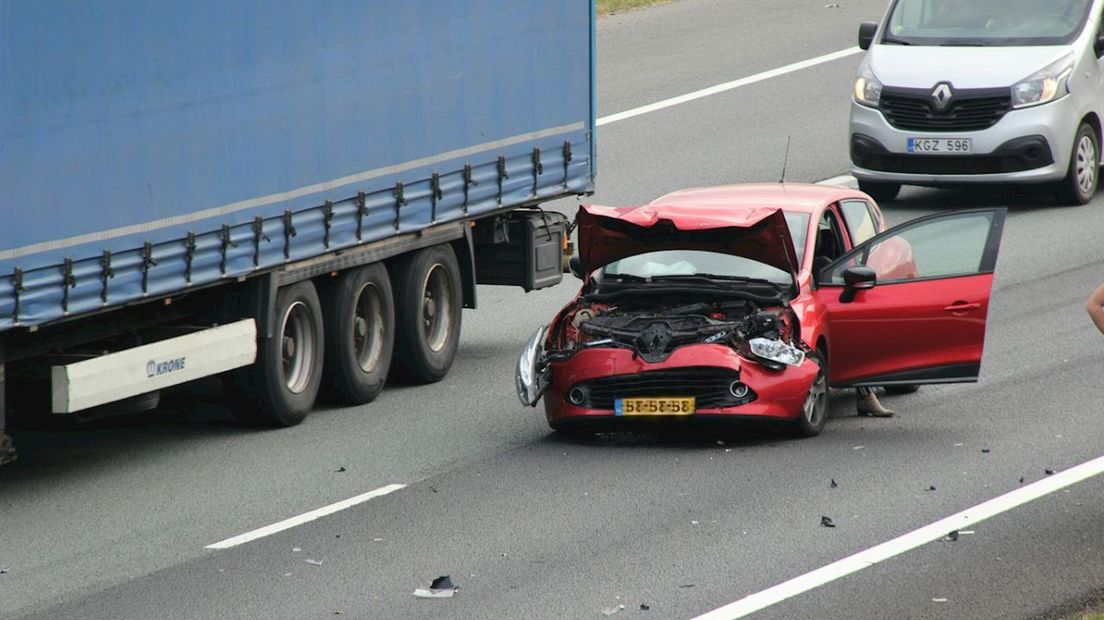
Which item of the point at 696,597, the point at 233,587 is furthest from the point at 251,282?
the point at 696,597

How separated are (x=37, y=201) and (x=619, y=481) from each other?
3664 mm

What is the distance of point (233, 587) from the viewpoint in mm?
10344

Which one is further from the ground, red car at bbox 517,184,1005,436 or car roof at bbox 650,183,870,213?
car roof at bbox 650,183,870,213

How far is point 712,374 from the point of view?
13.1 meters

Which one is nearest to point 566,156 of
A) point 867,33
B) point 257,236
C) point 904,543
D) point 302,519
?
point 257,236

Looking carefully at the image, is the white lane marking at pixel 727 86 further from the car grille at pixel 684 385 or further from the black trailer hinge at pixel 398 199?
the car grille at pixel 684 385

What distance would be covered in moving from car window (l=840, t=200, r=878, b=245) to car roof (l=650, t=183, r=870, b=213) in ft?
0.21

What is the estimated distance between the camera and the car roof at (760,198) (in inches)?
559

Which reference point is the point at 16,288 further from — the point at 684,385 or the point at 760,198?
the point at 760,198

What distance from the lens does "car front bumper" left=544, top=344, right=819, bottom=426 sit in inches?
514

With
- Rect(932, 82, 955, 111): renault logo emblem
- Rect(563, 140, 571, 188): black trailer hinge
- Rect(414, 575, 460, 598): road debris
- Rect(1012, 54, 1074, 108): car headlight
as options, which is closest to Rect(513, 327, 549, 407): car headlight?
Rect(414, 575, 460, 598): road debris

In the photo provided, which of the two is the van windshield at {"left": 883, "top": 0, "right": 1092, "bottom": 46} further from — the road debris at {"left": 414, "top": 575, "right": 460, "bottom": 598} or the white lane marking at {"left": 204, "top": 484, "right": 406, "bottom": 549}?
the road debris at {"left": 414, "top": 575, "right": 460, "bottom": 598}

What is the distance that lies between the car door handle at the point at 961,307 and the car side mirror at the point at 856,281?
51 cm

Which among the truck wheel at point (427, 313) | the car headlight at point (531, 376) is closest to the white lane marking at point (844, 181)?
the truck wheel at point (427, 313)
